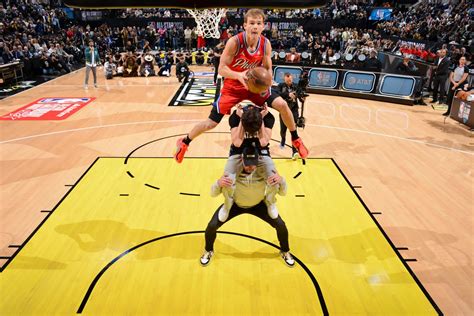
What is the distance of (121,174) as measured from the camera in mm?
6391

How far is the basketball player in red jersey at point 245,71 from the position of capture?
13.1 feet

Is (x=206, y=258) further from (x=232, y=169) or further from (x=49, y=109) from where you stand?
(x=49, y=109)

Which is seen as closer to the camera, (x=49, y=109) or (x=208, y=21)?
(x=208, y=21)

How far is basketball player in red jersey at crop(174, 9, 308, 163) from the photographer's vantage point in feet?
13.1

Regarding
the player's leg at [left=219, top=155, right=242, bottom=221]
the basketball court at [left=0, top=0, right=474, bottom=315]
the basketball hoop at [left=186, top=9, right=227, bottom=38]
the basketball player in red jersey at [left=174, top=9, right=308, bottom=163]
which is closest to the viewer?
the player's leg at [left=219, top=155, right=242, bottom=221]

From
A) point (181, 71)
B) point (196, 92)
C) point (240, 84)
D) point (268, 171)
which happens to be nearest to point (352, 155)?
point (240, 84)

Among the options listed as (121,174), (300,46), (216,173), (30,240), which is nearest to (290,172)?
(216,173)

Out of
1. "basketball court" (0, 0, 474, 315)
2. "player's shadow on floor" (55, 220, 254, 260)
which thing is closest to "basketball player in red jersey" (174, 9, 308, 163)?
"player's shadow on floor" (55, 220, 254, 260)

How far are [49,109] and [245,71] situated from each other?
885cm

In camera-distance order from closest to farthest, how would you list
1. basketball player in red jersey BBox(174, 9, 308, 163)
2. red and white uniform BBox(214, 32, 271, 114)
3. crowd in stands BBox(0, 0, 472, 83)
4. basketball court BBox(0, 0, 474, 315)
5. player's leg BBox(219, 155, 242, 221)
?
1. player's leg BBox(219, 155, 242, 221)
2. basketball court BBox(0, 0, 474, 315)
3. basketball player in red jersey BBox(174, 9, 308, 163)
4. red and white uniform BBox(214, 32, 271, 114)
5. crowd in stands BBox(0, 0, 472, 83)

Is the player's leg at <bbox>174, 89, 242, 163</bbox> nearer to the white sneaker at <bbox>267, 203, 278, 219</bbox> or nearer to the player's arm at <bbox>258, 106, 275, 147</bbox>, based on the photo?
the player's arm at <bbox>258, 106, 275, 147</bbox>

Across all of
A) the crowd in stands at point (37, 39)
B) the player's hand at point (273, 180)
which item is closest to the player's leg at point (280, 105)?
the player's hand at point (273, 180)

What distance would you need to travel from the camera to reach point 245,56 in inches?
167

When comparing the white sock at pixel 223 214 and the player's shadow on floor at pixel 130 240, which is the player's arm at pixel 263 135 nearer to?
the white sock at pixel 223 214
